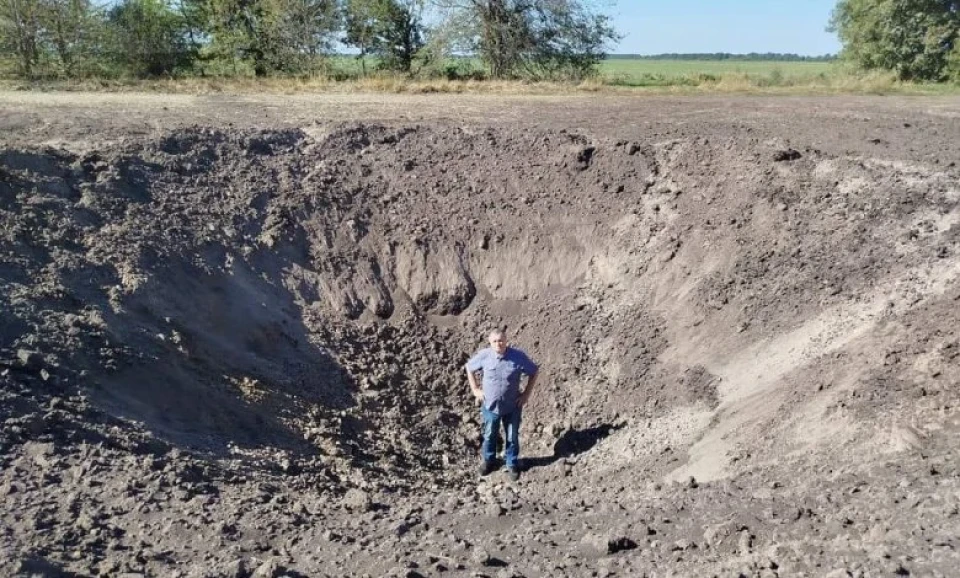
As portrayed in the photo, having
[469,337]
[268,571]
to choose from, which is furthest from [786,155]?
[268,571]

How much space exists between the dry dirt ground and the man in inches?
14.1

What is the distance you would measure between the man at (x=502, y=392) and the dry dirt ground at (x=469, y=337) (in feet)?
1.18

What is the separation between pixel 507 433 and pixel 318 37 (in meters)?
20.6

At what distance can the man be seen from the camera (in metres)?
8.07

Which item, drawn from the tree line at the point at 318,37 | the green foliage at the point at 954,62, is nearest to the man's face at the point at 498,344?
the tree line at the point at 318,37

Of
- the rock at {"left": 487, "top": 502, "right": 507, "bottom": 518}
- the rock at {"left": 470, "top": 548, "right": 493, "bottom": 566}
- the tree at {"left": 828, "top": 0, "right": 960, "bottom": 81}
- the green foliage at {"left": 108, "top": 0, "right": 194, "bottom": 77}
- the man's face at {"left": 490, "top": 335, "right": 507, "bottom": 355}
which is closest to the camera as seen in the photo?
the rock at {"left": 470, "top": 548, "right": 493, "bottom": 566}

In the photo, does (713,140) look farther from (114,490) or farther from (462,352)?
(114,490)

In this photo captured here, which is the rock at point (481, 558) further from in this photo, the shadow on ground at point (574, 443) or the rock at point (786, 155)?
the rock at point (786, 155)

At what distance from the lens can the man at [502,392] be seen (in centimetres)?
807

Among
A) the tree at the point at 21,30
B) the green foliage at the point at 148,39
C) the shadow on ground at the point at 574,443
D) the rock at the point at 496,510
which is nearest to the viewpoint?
the rock at the point at 496,510

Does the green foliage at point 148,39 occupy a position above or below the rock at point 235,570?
above

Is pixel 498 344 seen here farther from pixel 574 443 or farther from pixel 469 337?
pixel 469 337

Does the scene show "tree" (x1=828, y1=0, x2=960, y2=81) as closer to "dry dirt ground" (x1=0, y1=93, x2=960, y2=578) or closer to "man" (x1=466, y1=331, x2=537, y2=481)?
"dry dirt ground" (x1=0, y1=93, x2=960, y2=578)

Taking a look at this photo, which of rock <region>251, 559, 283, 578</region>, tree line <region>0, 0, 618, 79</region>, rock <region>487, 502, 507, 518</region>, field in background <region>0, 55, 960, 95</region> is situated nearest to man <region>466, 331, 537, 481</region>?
rock <region>487, 502, 507, 518</region>
